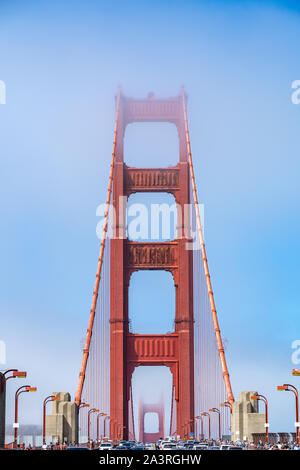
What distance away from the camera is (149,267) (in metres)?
74.8

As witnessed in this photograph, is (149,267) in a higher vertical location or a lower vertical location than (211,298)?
higher

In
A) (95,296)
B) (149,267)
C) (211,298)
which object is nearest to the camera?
(149,267)

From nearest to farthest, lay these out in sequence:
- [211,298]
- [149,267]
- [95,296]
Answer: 1. [149,267]
2. [211,298]
3. [95,296]

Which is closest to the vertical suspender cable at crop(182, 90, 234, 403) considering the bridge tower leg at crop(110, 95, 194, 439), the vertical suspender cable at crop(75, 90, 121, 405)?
the bridge tower leg at crop(110, 95, 194, 439)

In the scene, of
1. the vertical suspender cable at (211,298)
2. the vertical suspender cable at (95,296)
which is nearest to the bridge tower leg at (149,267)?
the vertical suspender cable at (95,296)

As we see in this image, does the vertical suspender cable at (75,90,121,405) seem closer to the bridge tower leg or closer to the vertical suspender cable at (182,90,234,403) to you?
the bridge tower leg

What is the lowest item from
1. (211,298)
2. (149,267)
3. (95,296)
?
(211,298)

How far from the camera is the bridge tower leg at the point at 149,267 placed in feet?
233

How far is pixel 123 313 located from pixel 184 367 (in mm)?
6004

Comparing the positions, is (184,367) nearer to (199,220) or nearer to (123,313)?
(123,313)

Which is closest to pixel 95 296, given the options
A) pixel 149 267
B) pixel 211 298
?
pixel 149 267

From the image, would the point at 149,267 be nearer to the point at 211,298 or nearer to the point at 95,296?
the point at 95,296

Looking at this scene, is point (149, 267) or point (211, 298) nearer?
point (149, 267)

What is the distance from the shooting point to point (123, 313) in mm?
72875
